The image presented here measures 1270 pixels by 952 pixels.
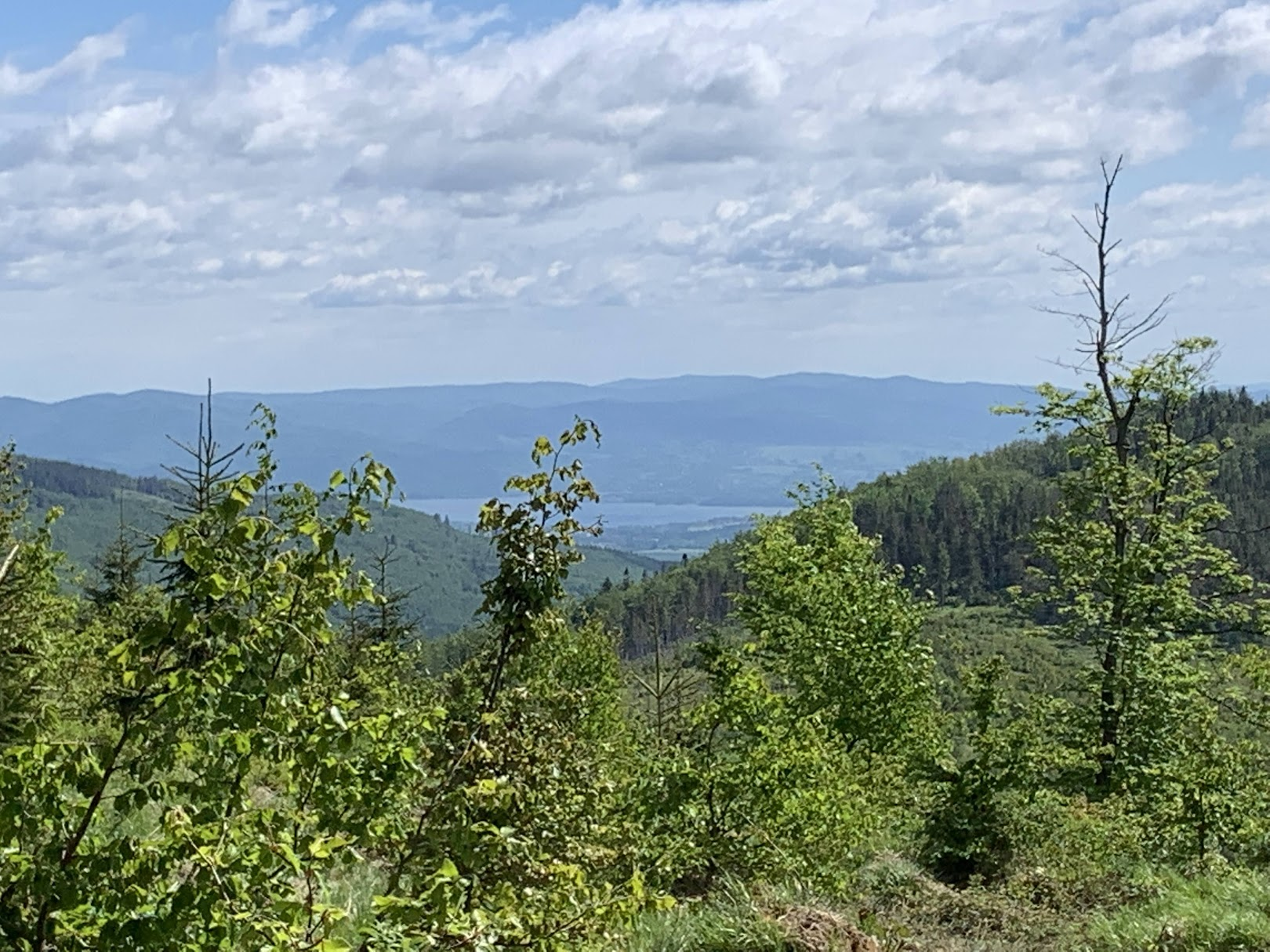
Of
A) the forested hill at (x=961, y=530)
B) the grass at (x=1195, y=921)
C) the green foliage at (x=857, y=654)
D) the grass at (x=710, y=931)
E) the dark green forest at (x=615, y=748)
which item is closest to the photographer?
the dark green forest at (x=615, y=748)

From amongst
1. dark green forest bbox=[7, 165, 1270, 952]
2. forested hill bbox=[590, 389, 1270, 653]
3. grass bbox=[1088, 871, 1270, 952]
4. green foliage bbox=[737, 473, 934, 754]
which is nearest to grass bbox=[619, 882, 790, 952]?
dark green forest bbox=[7, 165, 1270, 952]

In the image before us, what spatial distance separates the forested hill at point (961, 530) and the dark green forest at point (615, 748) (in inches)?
4723

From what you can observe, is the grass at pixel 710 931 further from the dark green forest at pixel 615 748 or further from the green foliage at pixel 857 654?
the green foliage at pixel 857 654

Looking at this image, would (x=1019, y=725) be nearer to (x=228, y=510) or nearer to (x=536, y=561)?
(x=536, y=561)

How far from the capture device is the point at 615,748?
15.3 metres

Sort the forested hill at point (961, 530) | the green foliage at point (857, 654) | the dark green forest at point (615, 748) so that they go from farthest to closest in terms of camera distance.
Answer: the forested hill at point (961, 530) < the green foliage at point (857, 654) < the dark green forest at point (615, 748)

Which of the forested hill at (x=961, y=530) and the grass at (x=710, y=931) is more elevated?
the grass at (x=710, y=931)

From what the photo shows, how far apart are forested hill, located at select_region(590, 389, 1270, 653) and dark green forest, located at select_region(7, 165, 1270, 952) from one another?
119952 millimetres

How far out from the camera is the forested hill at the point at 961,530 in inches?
5989

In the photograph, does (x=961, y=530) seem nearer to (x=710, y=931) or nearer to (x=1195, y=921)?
(x=1195, y=921)

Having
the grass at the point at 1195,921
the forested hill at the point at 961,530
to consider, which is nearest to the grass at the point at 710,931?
the grass at the point at 1195,921

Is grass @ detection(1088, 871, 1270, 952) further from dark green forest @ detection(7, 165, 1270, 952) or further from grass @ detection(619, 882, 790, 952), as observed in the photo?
grass @ detection(619, 882, 790, 952)

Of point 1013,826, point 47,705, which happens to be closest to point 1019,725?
point 1013,826

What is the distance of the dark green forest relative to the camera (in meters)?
3.97
